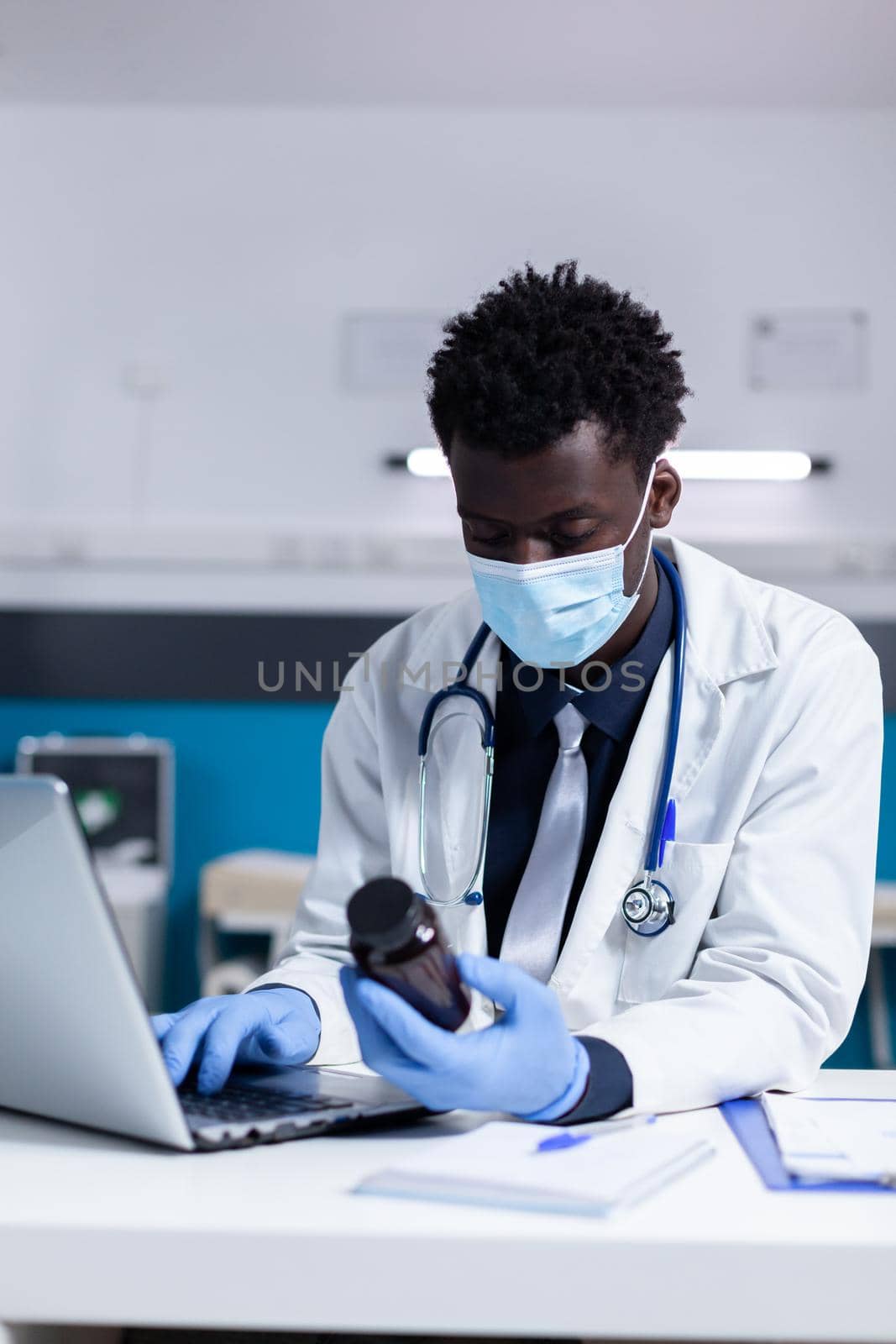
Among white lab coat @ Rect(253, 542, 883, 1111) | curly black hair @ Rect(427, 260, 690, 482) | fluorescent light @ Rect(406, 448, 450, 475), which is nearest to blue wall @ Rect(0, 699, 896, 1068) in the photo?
fluorescent light @ Rect(406, 448, 450, 475)

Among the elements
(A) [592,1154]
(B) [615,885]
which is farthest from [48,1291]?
(B) [615,885]

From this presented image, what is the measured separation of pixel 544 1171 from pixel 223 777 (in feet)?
9.43

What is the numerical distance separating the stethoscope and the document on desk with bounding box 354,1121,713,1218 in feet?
1.34

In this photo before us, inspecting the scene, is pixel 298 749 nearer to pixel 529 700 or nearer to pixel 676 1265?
pixel 529 700

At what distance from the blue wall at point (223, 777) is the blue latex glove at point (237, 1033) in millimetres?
2324

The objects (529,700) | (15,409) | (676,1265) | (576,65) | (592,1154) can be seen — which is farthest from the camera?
(15,409)

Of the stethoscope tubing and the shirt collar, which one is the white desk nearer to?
the stethoscope tubing

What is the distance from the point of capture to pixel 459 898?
50.2 inches

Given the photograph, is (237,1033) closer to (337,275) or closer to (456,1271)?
(456,1271)

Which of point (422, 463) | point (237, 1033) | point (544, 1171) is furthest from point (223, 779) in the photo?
point (544, 1171)

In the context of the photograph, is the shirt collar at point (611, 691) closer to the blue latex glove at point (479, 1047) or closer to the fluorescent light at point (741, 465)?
the blue latex glove at point (479, 1047)

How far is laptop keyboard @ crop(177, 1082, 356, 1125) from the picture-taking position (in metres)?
0.79

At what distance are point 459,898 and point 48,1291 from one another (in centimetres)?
71

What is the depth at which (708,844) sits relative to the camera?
1.17m
